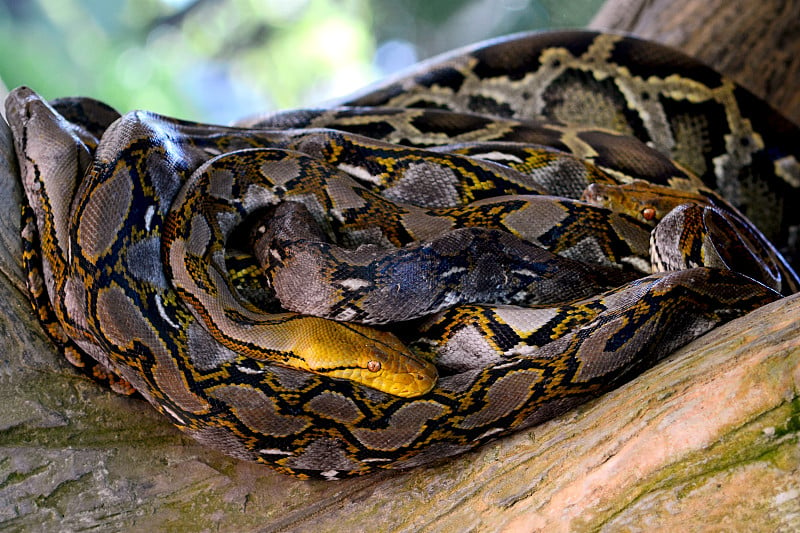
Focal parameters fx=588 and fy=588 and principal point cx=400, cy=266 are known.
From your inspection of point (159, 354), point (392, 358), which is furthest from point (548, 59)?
point (159, 354)

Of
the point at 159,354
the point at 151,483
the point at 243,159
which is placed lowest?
the point at 151,483

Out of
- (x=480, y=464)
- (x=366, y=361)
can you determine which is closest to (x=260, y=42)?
(x=366, y=361)

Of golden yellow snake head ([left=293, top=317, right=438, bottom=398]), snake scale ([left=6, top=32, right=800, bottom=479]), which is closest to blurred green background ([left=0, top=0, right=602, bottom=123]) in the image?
snake scale ([left=6, top=32, right=800, bottom=479])

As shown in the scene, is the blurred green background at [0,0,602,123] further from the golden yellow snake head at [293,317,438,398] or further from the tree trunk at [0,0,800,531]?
the golden yellow snake head at [293,317,438,398]

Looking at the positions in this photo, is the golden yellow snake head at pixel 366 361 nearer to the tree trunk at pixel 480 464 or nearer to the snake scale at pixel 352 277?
the snake scale at pixel 352 277

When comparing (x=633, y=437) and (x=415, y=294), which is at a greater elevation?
(x=415, y=294)

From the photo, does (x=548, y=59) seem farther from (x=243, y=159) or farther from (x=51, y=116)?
(x=51, y=116)

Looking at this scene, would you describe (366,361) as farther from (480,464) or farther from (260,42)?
(260,42)
